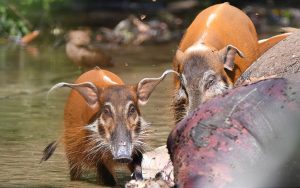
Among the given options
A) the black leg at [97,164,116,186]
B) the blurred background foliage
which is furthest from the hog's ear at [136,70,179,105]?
the blurred background foliage

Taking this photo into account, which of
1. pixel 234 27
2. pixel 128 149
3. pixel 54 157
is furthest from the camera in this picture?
→ pixel 234 27

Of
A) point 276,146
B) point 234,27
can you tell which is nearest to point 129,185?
point 276,146

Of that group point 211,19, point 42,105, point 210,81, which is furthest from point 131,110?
point 42,105

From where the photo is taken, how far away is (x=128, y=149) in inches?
272

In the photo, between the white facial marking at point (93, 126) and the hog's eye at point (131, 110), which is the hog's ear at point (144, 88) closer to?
the hog's eye at point (131, 110)

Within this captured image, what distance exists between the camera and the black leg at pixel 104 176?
7430 mm

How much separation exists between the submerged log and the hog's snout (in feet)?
3.45

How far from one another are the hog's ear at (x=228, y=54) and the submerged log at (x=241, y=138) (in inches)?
83.2

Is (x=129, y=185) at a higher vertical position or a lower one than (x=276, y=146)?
lower

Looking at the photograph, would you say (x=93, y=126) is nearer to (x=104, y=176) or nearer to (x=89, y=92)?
(x=89, y=92)

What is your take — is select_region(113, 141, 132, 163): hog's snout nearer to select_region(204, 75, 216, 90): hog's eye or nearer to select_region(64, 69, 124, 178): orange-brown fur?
select_region(64, 69, 124, 178): orange-brown fur

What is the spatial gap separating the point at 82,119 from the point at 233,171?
2611 mm

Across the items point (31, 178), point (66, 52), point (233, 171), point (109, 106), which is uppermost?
point (233, 171)

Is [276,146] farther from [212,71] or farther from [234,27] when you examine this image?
[234,27]
